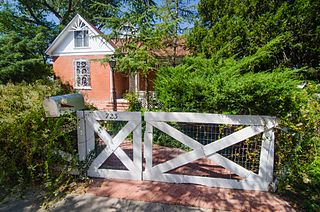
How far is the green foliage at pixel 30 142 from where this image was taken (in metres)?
3.04

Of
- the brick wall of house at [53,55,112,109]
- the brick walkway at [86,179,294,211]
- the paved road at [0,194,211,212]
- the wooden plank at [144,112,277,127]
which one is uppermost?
the brick wall of house at [53,55,112,109]

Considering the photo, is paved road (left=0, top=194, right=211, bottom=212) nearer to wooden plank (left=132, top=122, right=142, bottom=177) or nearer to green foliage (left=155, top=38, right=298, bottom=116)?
wooden plank (left=132, top=122, right=142, bottom=177)

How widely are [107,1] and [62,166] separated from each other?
19.5 m

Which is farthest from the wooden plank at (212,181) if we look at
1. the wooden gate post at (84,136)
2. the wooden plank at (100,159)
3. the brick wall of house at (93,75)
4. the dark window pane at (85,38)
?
the dark window pane at (85,38)

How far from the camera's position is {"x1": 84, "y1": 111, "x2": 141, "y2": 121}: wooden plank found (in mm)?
3195

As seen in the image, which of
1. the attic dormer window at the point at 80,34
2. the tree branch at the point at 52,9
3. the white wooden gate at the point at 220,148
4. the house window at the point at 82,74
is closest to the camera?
the white wooden gate at the point at 220,148

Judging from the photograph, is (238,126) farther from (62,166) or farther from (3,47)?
(3,47)

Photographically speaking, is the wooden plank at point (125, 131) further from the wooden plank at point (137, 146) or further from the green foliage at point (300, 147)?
the green foliage at point (300, 147)

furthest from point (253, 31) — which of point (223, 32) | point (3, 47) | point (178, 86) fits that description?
point (3, 47)

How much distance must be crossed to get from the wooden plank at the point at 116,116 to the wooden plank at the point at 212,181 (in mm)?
974

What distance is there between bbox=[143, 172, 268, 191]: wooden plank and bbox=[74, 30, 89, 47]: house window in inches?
518

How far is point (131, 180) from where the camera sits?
11.1ft

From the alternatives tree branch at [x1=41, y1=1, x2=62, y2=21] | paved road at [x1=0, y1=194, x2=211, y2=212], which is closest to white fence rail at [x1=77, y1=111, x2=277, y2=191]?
paved road at [x1=0, y1=194, x2=211, y2=212]

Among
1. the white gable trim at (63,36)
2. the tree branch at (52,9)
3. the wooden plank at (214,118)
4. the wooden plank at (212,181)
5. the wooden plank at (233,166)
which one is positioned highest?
the tree branch at (52,9)
